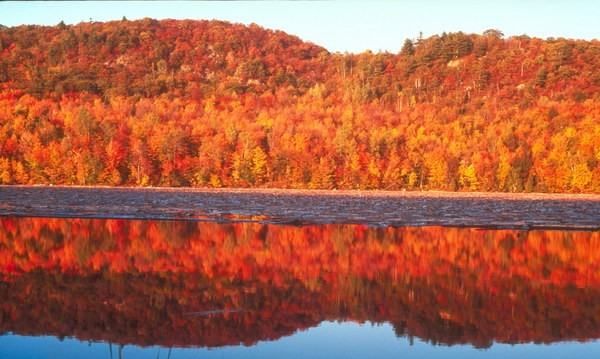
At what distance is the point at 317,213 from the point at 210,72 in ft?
343

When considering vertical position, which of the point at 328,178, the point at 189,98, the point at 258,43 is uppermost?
the point at 258,43

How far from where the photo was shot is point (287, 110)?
115m

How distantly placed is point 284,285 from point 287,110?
97.0 meters

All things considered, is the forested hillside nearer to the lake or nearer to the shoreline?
the shoreline

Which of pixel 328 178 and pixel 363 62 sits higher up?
pixel 363 62

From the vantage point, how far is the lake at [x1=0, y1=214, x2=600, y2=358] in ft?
43.4

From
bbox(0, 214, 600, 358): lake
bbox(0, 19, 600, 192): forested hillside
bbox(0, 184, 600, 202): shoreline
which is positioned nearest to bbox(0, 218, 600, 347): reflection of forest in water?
bbox(0, 214, 600, 358): lake

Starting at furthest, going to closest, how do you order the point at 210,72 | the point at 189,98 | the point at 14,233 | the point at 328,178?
the point at 210,72, the point at 189,98, the point at 328,178, the point at 14,233

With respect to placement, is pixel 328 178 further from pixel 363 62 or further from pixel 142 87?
pixel 363 62

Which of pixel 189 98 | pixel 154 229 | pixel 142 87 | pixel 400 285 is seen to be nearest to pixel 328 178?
pixel 189 98

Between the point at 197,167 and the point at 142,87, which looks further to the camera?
the point at 142,87

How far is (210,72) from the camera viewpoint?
144 meters

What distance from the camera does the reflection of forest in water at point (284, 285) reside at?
14.3 metres

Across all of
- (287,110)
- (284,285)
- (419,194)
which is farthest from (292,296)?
(287,110)
